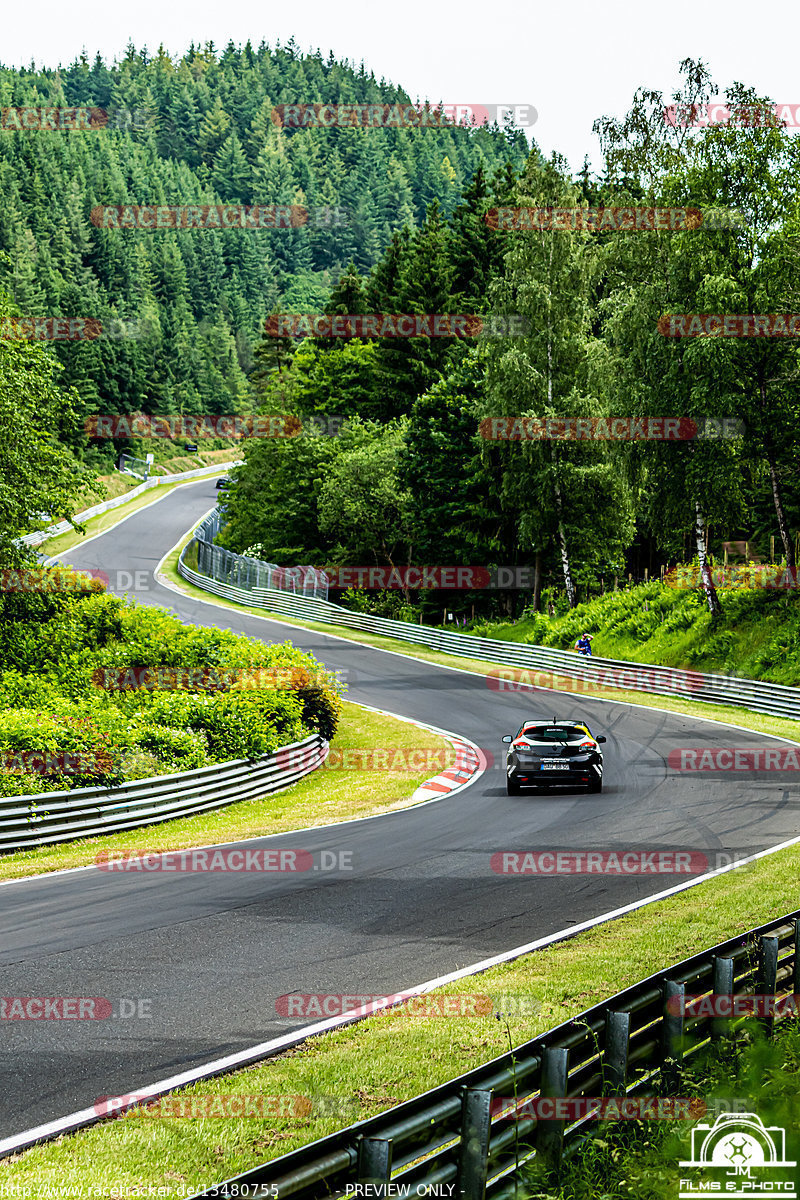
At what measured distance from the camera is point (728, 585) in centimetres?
3875

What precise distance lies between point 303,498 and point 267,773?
136ft

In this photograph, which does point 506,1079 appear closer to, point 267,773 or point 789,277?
point 267,773

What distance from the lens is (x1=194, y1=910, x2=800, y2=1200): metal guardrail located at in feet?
15.3

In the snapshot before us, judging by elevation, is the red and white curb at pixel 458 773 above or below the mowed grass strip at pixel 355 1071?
below

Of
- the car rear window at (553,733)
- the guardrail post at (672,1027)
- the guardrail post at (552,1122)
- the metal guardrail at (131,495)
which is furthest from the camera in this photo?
the metal guardrail at (131,495)

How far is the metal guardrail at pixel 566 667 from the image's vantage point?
33.2 meters

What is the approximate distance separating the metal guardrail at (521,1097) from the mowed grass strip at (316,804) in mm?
9686

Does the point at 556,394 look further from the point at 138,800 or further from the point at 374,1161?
the point at 374,1161

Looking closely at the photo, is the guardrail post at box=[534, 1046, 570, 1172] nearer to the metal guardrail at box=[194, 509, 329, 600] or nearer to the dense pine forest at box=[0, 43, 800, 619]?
the dense pine forest at box=[0, 43, 800, 619]

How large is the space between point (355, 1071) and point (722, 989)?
242cm

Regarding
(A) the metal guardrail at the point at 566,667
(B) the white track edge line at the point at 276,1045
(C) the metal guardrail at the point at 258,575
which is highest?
(B) the white track edge line at the point at 276,1045

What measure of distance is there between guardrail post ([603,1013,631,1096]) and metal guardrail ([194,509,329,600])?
4845 cm

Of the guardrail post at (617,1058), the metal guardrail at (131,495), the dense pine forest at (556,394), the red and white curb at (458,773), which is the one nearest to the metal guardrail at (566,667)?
the dense pine forest at (556,394)

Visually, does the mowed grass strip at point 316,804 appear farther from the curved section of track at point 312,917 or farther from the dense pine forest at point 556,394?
the dense pine forest at point 556,394
